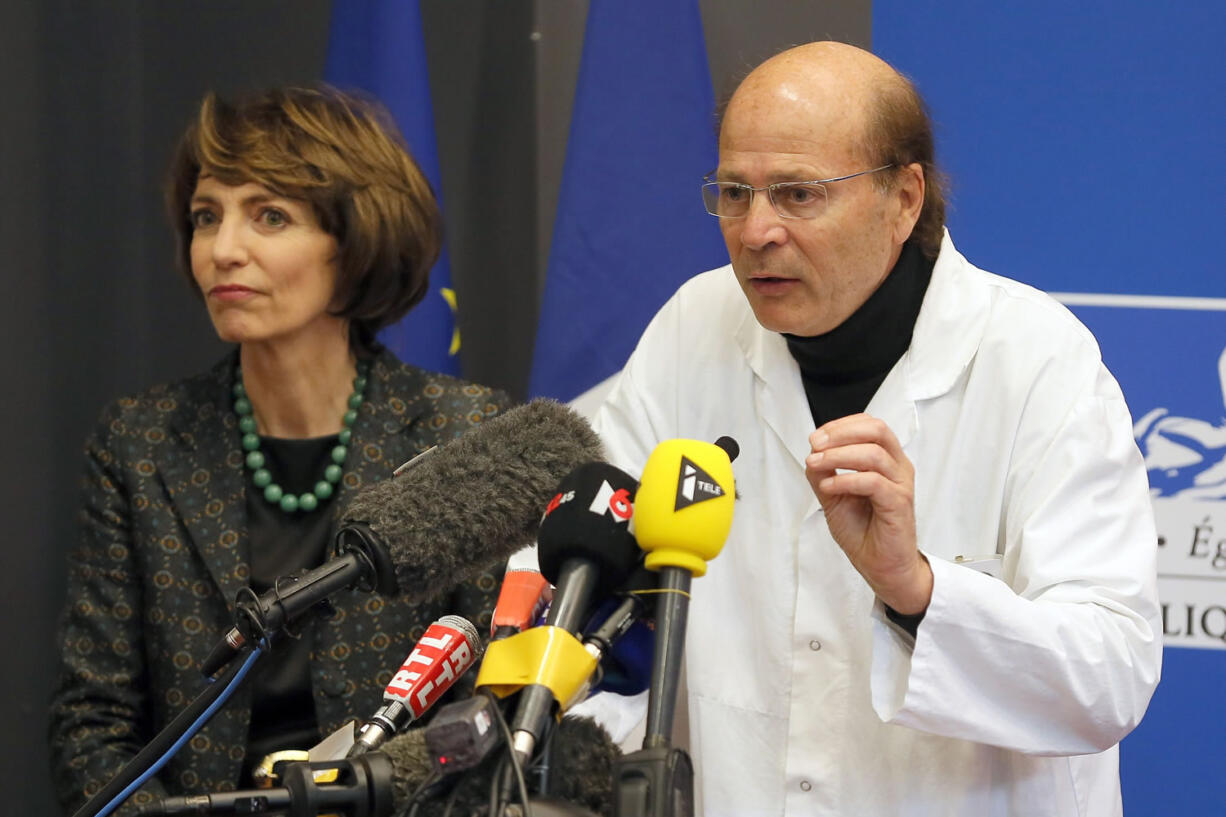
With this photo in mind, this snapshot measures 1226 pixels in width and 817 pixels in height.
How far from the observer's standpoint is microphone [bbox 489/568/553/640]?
1.03m

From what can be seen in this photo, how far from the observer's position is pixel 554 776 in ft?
3.11

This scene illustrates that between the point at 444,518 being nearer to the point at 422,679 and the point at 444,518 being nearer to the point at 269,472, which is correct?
the point at 422,679

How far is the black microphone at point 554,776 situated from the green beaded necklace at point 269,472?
3.80 feet

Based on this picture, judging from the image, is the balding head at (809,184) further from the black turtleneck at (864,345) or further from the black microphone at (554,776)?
the black microphone at (554,776)

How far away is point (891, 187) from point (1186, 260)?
3.15 ft

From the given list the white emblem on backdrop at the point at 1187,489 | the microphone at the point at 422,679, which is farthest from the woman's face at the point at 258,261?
the white emblem on backdrop at the point at 1187,489

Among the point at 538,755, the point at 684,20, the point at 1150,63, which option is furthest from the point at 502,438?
the point at 1150,63

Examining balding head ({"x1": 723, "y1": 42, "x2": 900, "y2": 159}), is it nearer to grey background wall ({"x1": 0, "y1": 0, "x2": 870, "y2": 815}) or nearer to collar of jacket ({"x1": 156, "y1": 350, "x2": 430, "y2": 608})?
collar of jacket ({"x1": 156, "y1": 350, "x2": 430, "y2": 608})

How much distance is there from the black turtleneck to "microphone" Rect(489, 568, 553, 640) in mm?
799

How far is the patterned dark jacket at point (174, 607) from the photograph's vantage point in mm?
1972

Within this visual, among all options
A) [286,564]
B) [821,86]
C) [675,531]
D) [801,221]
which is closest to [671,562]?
[675,531]

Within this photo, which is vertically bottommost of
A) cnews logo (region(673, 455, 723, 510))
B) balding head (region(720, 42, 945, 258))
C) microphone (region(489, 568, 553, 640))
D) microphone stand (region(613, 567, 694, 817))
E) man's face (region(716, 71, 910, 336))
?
microphone stand (region(613, 567, 694, 817))

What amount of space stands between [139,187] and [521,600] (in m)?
2.16

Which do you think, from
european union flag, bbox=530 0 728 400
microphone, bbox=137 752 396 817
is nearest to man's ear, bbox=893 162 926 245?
european union flag, bbox=530 0 728 400
